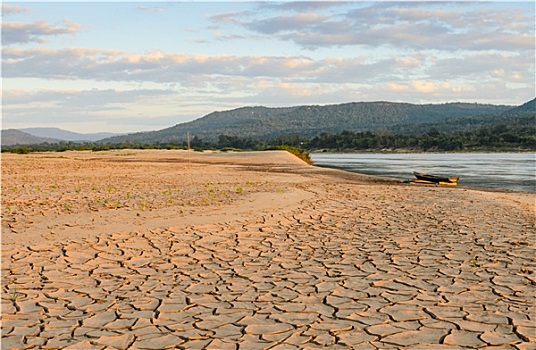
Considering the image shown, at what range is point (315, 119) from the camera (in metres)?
156

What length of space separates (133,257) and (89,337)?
2.85 metres

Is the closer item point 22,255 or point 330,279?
point 330,279

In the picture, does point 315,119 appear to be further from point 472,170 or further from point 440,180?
point 440,180

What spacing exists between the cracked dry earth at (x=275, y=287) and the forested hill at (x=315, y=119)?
128 m

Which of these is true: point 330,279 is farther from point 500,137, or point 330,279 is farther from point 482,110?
point 482,110

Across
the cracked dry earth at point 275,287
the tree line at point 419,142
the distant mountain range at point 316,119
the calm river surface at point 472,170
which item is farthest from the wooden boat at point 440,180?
the distant mountain range at point 316,119

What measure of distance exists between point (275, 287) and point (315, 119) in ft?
497

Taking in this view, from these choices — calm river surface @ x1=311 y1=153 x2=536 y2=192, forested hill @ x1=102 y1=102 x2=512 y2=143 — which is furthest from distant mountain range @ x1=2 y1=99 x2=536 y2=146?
calm river surface @ x1=311 y1=153 x2=536 y2=192

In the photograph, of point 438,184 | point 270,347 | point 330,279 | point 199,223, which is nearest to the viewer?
point 270,347

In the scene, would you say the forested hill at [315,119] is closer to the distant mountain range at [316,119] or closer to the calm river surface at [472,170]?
the distant mountain range at [316,119]

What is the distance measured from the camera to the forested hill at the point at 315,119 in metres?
145

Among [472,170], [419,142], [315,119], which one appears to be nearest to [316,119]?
[315,119]

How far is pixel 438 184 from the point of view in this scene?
73.3 ft

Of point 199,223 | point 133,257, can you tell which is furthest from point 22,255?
point 199,223
